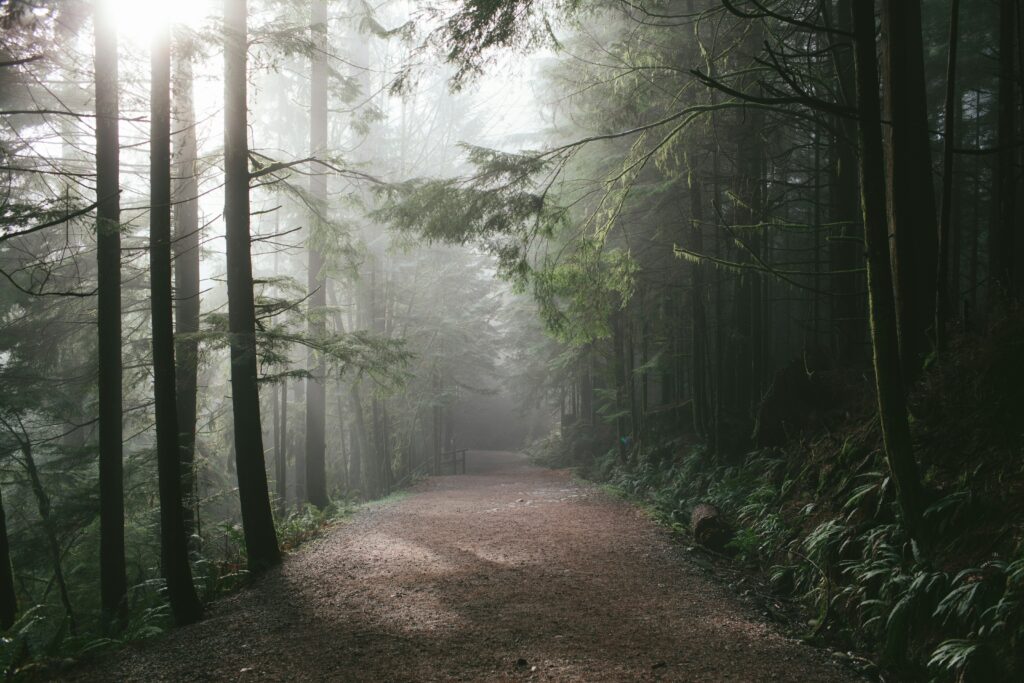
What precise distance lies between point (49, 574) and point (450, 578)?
1121 cm

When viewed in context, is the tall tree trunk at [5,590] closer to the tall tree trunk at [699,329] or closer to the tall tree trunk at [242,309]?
the tall tree trunk at [242,309]

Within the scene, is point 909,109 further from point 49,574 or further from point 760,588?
point 49,574

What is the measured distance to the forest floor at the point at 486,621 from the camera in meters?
4.18

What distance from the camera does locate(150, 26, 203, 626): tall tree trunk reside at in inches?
232

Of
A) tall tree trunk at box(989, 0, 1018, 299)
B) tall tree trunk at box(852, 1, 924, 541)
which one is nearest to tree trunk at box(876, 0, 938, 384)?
tall tree trunk at box(989, 0, 1018, 299)

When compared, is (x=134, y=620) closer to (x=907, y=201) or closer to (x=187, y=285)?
(x=187, y=285)

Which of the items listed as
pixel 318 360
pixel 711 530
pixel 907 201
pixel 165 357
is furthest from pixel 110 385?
pixel 907 201

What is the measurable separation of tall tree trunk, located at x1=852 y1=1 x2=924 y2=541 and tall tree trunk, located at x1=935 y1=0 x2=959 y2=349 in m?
0.78

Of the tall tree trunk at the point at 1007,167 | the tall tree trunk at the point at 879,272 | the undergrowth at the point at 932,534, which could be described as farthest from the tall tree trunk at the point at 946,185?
the tall tree trunk at the point at 879,272

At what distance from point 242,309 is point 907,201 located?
789cm

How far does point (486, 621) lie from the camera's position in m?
5.15

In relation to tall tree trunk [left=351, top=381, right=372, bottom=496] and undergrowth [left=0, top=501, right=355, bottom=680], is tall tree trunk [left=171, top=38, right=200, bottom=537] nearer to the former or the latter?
undergrowth [left=0, top=501, right=355, bottom=680]

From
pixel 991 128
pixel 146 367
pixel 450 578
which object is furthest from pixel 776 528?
pixel 991 128

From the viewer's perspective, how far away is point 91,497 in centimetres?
945
